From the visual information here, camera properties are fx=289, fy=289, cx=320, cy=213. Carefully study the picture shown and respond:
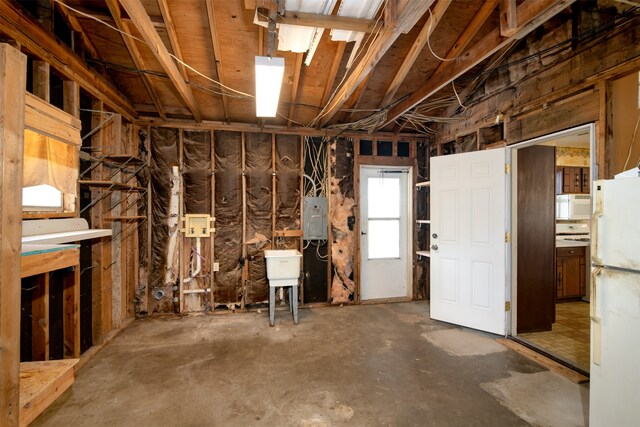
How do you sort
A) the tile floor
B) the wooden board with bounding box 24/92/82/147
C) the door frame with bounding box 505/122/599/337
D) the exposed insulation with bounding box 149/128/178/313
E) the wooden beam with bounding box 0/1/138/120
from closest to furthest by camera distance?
1. the wooden board with bounding box 24/92/82/147
2. the wooden beam with bounding box 0/1/138/120
3. the tile floor
4. the door frame with bounding box 505/122/599/337
5. the exposed insulation with bounding box 149/128/178/313

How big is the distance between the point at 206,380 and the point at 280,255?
5.23 ft

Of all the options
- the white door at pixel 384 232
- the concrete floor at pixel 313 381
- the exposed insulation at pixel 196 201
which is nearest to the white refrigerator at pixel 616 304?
the concrete floor at pixel 313 381

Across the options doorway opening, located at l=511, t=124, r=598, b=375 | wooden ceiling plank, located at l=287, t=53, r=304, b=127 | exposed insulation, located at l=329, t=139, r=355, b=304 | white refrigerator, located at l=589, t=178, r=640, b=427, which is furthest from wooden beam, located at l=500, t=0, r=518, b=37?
exposed insulation, located at l=329, t=139, r=355, b=304

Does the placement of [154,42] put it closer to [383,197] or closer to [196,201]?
[196,201]

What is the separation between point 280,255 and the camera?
3.71 m

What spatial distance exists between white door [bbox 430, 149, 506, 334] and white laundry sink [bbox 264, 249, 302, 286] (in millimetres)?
1831

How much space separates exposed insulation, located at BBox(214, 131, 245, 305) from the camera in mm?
4133

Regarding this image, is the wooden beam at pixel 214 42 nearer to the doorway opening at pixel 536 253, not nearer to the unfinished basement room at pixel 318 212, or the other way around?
the unfinished basement room at pixel 318 212

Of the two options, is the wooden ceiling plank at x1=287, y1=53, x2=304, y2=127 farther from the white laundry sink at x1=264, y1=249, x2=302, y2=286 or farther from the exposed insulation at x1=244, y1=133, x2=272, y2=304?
the white laundry sink at x1=264, y1=249, x2=302, y2=286

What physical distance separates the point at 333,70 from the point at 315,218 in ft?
6.64

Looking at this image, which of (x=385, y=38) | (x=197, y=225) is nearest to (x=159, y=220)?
(x=197, y=225)

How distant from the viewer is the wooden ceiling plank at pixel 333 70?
115 inches

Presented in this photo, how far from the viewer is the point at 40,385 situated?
3.81 ft

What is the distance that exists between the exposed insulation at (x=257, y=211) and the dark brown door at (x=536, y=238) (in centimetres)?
322
